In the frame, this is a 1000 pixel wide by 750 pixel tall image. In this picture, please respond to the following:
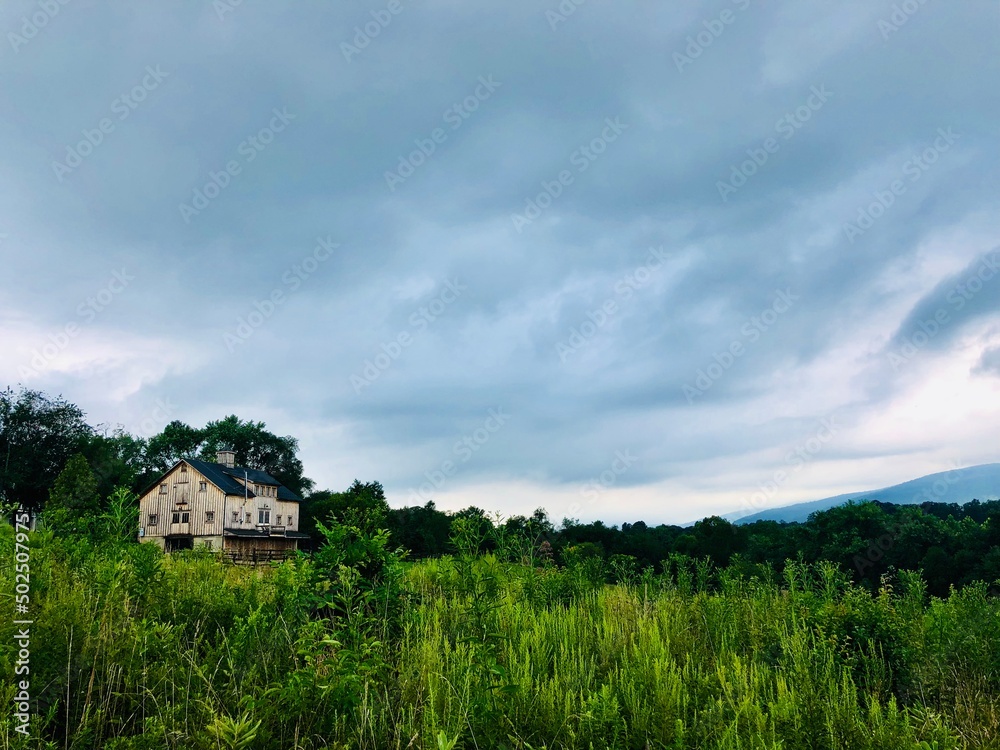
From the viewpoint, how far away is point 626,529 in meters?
29.6

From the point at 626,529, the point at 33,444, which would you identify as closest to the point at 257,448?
the point at 33,444

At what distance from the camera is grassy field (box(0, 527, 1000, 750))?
4.01 metres

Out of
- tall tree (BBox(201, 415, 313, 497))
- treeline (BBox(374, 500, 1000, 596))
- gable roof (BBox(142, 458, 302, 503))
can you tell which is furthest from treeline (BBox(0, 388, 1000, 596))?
tall tree (BBox(201, 415, 313, 497))

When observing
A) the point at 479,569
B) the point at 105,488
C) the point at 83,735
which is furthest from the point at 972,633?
the point at 105,488

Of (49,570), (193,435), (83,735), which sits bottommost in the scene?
(83,735)

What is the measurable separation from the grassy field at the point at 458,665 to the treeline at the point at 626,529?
0.97 m

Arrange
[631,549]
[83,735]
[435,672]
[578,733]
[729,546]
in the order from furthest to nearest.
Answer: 1. [729,546]
2. [631,549]
3. [435,672]
4. [578,733]
5. [83,735]

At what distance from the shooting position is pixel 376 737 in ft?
13.0

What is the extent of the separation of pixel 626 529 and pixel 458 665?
26.3m

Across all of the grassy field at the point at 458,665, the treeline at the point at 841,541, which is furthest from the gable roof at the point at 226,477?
the grassy field at the point at 458,665

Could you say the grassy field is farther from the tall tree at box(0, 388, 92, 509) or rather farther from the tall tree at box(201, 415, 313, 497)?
the tall tree at box(201, 415, 313, 497)

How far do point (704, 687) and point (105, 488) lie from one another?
195ft

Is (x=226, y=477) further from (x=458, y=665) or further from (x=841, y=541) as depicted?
(x=458, y=665)

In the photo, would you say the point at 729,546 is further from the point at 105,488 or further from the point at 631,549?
the point at 105,488
